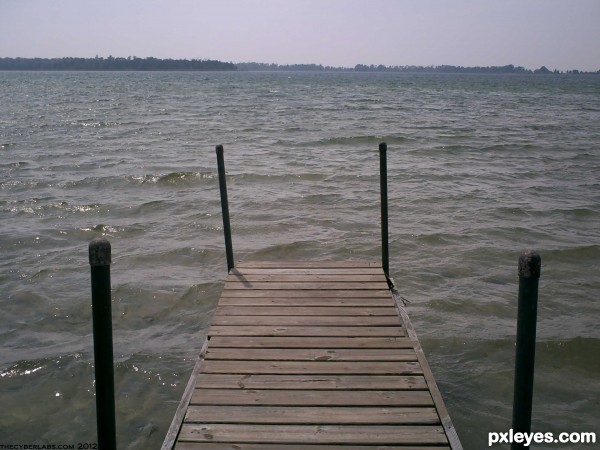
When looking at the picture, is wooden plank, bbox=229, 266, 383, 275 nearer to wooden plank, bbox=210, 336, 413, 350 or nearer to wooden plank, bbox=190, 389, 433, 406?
wooden plank, bbox=210, 336, 413, 350

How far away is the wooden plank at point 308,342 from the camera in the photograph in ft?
17.0

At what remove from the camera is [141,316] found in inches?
329

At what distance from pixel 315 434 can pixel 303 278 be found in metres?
3.12

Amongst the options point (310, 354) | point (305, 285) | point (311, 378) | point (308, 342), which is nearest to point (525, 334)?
point (311, 378)

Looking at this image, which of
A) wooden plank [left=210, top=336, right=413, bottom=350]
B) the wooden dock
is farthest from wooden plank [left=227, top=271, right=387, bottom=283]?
wooden plank [left=210, top=336, right=413, bottom=350]

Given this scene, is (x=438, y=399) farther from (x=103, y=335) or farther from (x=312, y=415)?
(x=103, y=335)

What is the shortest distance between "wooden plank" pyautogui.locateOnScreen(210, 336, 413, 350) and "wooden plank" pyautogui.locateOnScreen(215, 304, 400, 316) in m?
0.55

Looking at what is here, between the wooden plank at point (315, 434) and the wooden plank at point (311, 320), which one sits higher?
the wooden plank at point (311, 320)

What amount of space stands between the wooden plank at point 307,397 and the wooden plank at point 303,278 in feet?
8.17

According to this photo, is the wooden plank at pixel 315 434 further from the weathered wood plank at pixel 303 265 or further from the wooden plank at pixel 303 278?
the weathered wood plank at pixel 303 265

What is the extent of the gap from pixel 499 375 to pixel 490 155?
17077 mm

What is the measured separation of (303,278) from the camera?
695 cm

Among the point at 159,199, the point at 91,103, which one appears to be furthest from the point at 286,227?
the point at 91,103

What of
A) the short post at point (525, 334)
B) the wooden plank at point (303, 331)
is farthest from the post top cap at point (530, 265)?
the wooden plank at point (303, 331)
